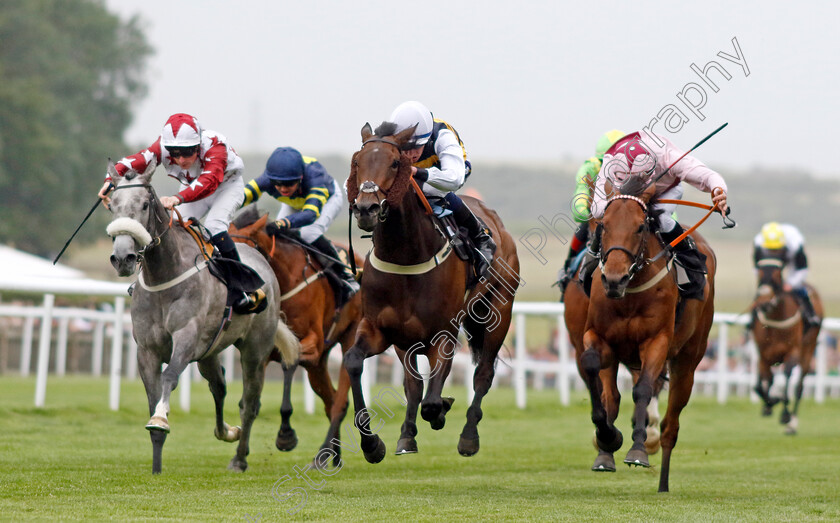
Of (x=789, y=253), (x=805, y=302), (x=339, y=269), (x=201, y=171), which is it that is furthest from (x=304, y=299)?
(x=805, y=302)

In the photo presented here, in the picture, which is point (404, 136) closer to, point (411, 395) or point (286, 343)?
point (411, 395)

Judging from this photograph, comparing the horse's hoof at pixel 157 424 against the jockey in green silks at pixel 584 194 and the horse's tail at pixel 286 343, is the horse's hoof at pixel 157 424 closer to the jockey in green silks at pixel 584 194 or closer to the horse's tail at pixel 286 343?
the horse's tail at pixel 286 343

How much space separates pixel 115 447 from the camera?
388 inches

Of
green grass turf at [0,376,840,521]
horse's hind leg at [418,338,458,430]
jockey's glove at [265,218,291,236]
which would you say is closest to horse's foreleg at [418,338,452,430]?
horse's hind leg at [418,338,458,430]

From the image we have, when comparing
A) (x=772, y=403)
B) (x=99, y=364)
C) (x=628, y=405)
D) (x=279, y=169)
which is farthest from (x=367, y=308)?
(x=99, y=364)

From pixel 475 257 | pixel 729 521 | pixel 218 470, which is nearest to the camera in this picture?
pixel 729 521

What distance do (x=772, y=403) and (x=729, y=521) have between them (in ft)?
30.5

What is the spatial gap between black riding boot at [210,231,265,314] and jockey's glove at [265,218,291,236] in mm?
1233

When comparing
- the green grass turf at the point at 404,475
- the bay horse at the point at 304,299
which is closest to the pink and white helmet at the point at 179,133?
the bay horse at the point at 304,299

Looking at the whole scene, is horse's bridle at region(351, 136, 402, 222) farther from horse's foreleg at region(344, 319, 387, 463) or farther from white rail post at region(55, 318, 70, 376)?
white rail post at region(55, 318, 70, 376)

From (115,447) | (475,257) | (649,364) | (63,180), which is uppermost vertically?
(63,180)

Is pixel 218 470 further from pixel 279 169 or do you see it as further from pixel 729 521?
pixel 729 521

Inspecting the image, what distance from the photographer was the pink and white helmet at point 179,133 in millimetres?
8328

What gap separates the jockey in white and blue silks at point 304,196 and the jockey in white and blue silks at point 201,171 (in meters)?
0.79
